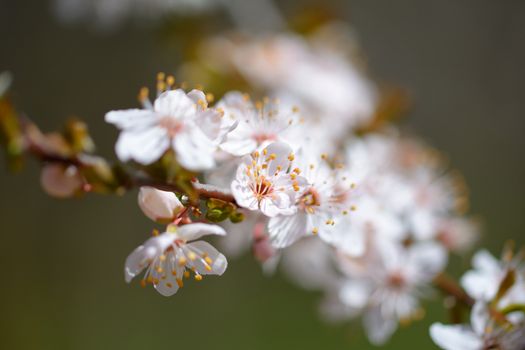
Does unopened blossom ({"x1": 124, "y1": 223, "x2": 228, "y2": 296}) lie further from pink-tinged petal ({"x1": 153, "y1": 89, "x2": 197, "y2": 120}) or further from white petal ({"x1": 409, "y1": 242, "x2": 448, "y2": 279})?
white petal ({"x1": 409, "y1": 242, "x2": 448, "y2": 279})

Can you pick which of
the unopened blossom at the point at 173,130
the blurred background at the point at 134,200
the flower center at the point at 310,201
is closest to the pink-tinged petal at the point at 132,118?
the unopened blossom at the point at 173,130

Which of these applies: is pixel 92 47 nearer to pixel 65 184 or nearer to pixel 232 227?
pixel 232 227

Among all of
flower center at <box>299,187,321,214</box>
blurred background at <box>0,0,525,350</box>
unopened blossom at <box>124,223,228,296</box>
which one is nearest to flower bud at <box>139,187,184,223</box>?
unopened blossom at <box>124,223,228,296</box>

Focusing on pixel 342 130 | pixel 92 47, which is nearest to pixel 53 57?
pixel 92 47

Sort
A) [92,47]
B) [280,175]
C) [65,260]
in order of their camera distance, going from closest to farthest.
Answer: [280,175] → [65,260] → [92,47]

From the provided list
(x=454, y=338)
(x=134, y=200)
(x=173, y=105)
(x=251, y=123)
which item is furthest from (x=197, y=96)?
(x=134, y=200)

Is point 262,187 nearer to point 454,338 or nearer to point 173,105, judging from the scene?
point 173,105

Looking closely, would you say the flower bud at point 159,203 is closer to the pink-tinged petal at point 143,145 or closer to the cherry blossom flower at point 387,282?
the pink-tinged petal at point 143,145
